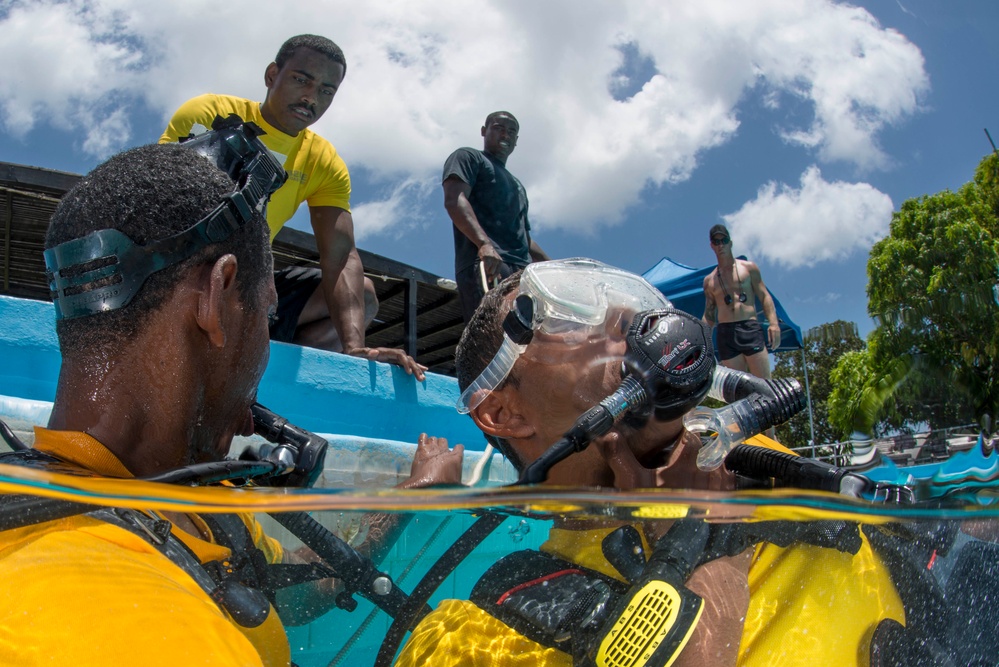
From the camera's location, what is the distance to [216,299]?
1.27 m

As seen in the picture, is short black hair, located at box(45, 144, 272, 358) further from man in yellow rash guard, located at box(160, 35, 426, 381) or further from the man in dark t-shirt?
the man in dark t-shirt

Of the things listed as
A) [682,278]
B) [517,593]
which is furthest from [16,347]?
[682,278]

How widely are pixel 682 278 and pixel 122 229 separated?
6986 mm

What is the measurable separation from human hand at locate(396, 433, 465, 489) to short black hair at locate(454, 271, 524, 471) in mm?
225

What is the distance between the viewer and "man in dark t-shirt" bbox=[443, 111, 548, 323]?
4.12 m

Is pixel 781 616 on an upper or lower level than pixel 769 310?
lower

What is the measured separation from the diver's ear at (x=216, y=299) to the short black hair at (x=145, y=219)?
0.07ft

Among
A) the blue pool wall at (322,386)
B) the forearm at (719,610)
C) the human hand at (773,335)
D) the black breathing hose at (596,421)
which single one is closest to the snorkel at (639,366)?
the black breathing hose at (596,421)

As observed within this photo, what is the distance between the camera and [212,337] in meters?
1.26

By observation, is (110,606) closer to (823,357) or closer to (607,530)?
(607,530)

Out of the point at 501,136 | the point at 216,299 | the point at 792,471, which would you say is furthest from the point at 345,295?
the point at 792,471

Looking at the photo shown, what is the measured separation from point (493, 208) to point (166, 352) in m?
3.30

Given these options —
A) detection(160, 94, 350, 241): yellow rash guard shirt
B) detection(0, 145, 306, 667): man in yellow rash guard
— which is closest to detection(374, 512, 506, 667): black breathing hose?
detection(0, 145, 306, 667): man in yellow rash guard

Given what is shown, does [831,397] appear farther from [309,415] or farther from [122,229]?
[122,229]
